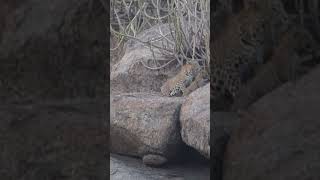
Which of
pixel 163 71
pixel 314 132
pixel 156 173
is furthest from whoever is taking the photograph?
pixel 163 71

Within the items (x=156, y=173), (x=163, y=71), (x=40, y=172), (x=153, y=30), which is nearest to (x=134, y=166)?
(x=156, y=173)

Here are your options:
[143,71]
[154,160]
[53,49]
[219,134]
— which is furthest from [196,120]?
[53,49]

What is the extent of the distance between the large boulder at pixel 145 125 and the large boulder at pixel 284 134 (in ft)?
5.45

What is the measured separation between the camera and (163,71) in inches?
132

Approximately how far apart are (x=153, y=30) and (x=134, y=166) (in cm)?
93

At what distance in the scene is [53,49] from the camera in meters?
1.22

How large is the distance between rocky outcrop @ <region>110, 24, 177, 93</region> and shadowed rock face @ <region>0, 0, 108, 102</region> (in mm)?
2014

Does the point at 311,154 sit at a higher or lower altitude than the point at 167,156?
higher

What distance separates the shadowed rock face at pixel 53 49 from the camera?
1207 millimetres

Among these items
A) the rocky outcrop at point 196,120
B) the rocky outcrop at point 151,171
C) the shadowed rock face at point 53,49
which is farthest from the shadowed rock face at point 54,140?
the rocky outcrop at point 196,120

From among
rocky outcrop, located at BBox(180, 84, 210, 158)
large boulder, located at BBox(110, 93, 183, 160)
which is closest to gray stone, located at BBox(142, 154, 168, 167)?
large boulder, located at BBox(110, 93, 183, 160)

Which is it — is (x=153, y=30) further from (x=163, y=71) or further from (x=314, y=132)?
(x=314, y=132)

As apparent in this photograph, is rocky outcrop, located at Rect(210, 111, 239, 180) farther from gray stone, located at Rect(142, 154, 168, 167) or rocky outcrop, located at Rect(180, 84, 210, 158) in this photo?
gray stone, located at Rect(142, 154, 168, 167)

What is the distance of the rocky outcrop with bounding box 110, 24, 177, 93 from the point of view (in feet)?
10.9
